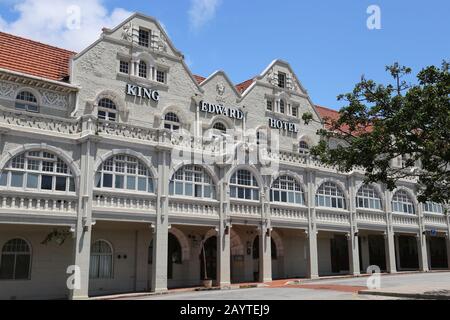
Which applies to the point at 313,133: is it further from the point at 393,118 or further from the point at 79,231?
the point at 79,231

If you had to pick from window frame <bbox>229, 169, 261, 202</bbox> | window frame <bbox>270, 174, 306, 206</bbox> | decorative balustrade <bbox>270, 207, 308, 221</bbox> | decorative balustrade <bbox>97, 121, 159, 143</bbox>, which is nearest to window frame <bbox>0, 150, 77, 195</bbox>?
decorative balustrade <bbox>97, 121, 159, 143</bbox>

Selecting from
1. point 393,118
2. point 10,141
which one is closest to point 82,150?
point 10,141

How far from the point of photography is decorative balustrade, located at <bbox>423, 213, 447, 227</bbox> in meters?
40.1

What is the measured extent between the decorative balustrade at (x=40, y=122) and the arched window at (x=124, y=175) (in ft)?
7.42

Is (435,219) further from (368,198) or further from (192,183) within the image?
(192,183)

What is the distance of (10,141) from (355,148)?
1488cm

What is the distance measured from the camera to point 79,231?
23.1m

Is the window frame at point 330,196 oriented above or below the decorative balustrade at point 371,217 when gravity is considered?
above

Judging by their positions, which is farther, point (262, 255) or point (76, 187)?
point (262, 255)

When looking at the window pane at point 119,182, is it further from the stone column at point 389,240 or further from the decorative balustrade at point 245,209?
the stone column at point 389,240

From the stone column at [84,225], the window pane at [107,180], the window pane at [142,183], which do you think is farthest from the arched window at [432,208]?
the stone column at [84,225]

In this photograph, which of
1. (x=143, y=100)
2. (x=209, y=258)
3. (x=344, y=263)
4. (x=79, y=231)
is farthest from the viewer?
(x=344, y=263)

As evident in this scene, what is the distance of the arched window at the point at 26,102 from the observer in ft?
81.8

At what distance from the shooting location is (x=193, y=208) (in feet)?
89.1
